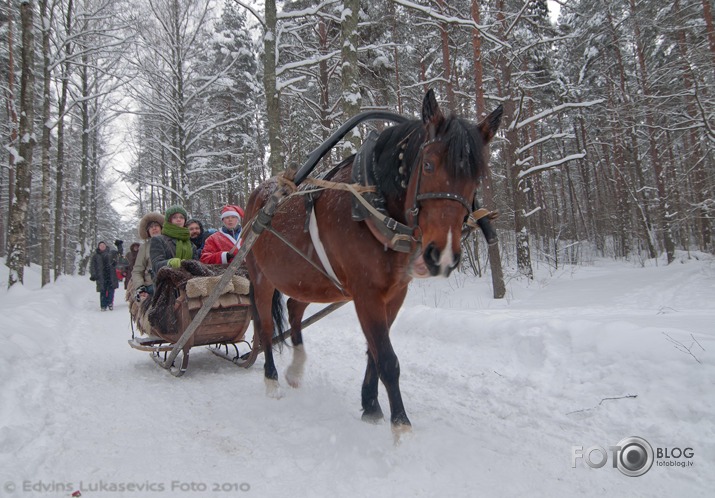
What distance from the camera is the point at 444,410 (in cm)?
294

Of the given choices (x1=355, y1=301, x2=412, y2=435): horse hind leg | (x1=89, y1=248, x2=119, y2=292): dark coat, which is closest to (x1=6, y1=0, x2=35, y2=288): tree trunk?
(x1=89, y1=248, x2=119, y2=292): dark coat

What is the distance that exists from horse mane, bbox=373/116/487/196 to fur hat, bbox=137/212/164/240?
4439 mm

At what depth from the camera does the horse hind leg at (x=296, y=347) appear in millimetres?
3676

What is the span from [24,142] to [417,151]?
1092cm

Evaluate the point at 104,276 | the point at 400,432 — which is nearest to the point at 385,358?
the point at 400,432

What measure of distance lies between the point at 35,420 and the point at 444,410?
2804mm

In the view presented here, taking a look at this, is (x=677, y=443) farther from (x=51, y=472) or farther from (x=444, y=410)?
(x=51, y=472)

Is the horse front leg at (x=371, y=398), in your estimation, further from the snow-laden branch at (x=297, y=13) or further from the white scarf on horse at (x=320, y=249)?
the snow-laden branch at (x=297, y=13)

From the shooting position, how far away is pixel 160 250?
5047 millimetres

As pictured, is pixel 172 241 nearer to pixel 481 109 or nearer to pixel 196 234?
pixel 196 234

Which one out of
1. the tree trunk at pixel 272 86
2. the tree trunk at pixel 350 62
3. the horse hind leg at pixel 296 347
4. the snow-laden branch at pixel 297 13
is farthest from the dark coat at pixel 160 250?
the snow-laden branch at pixel 297 13

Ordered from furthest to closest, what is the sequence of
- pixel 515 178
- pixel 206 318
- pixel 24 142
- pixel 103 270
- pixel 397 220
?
pixel 103 270 → pixel 515 178 → pixel 24 142 → pixel 206 318 → pixel 397 220

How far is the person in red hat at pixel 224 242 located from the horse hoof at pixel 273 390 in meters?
1.82

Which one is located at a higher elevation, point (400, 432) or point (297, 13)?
point (297, 13)
